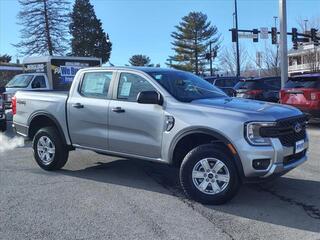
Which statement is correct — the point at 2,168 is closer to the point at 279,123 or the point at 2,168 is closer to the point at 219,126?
the point at 219,126

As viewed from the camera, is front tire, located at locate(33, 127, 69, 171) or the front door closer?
the front door

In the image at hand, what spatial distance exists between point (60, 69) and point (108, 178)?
16.1 m

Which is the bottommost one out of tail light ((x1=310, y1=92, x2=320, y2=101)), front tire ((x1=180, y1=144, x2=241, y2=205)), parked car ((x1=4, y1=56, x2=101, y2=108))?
front tire ((x1=180, y1=144, x2=241, y2=205))

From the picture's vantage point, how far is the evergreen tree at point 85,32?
2520 inches

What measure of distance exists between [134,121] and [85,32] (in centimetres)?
5964

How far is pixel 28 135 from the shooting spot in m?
8.74

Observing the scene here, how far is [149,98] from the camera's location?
6.55 metres

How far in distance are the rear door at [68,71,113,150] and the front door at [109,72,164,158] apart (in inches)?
7.7

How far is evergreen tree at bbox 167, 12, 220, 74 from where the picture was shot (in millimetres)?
76875

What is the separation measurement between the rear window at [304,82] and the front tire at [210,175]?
29.1ft

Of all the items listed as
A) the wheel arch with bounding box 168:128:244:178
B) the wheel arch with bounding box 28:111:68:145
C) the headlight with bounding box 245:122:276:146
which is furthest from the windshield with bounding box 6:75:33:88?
the headlight with bounding box 245:122:276:146

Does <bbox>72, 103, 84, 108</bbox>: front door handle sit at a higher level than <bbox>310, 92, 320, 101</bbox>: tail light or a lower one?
higher

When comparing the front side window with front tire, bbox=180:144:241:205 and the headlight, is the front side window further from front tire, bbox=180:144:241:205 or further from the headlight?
the headlight

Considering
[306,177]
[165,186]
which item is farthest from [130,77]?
[306,177]
